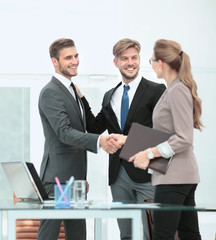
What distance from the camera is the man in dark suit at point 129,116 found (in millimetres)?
3564

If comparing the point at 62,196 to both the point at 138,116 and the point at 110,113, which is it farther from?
the point at 110,113

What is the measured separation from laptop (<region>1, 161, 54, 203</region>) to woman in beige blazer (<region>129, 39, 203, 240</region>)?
514 millimetres

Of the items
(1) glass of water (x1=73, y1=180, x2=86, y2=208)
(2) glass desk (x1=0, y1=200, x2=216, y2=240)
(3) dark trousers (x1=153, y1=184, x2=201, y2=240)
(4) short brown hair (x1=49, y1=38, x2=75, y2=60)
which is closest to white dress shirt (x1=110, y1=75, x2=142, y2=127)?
(4) short brown hair (x1=49, y1=38, x2=75, y2=60)

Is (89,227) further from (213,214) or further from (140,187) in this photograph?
(140,187)

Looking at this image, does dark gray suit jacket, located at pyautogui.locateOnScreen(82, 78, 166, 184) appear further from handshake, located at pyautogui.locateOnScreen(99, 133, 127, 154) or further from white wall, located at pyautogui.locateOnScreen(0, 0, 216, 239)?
white wall, located at pyautogui.locateOnScreen(0, 0, 216, 239)

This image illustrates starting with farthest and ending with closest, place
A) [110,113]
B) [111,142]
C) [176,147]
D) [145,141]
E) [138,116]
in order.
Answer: [110,113] → [138,116] → [111,142] → [145,141] → [176,147]

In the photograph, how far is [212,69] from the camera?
5348mm

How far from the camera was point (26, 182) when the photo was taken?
9.61ft

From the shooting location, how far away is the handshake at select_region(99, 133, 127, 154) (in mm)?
3385

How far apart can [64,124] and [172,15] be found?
234 cm

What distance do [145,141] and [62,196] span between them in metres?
0.56

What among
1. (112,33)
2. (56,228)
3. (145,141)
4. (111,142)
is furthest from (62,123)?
(112,33)

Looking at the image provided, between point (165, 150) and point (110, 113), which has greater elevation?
point (110, 113)

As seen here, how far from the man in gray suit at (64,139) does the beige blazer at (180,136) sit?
69 centimetres
